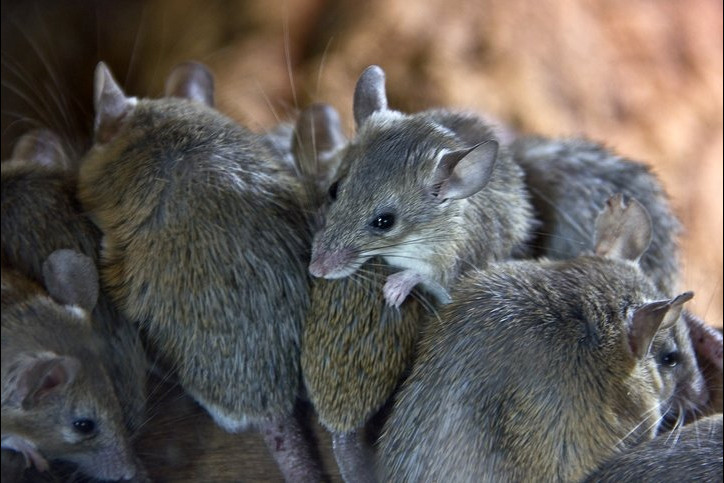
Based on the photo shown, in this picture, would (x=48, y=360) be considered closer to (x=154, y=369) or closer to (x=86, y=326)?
(x=86, y=326)

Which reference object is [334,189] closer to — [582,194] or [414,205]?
[414,205]

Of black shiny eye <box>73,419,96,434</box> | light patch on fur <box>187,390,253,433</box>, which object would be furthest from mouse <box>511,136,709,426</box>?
black shiny eye <box>73,419,96,434</box>

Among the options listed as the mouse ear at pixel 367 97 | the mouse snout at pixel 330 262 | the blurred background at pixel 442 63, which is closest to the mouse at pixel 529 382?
the mouse snout at pixel 330 262

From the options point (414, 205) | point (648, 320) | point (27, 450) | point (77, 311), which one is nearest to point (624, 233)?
point (648, 320)

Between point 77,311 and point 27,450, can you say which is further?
point 77,311

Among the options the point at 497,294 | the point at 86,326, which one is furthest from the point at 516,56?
the point at 86,326

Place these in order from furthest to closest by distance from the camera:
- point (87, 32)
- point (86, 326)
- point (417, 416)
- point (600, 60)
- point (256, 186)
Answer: point (600, 60), point (87, 32), point (256, 186), point (417, 416), point (86, 326)

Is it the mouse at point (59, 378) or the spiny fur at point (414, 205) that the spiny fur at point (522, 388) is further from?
the mouse at point (59, 378)
